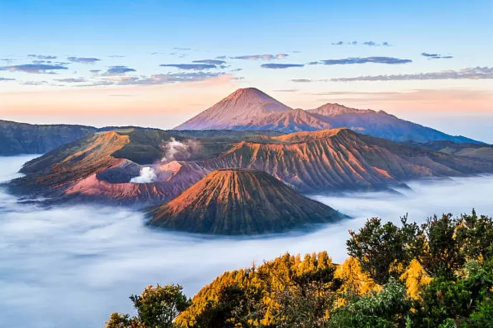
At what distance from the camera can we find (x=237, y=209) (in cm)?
13525

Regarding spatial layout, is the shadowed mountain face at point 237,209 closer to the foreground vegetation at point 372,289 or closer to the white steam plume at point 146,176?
the white steam plume at point 146,176

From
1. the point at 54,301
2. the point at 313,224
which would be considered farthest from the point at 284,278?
the point at 313,224

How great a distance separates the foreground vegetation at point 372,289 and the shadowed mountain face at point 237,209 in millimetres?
91410

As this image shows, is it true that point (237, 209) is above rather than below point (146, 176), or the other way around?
below

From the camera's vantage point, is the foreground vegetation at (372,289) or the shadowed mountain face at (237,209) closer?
the foreground vegetation at (372,289)

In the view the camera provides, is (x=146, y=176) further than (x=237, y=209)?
Yes

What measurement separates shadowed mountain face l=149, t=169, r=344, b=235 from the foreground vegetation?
91.4 m

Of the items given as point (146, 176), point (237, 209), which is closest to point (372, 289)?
point (237, 209)

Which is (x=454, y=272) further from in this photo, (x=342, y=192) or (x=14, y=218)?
(x=342, y=192)

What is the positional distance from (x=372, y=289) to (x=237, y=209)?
10891 cm

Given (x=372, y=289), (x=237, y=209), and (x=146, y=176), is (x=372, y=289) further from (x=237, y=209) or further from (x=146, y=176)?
(x=146, y=176)

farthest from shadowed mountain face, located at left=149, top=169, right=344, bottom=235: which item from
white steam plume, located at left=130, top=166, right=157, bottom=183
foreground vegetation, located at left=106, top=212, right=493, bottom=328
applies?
foreground vegetation, located at left=106, top=212, right=493, bottom=328

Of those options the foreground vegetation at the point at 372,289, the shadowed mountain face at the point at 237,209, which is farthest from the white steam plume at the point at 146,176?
the foreground vegetation at the point at 372,289

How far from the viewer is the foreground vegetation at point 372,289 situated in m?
20.9
